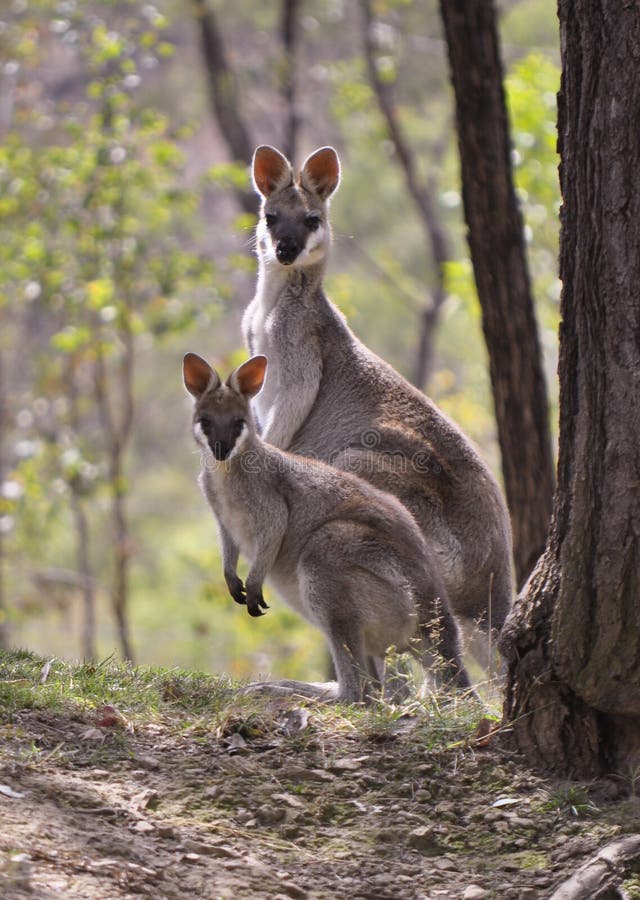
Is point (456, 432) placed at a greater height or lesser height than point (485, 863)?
greater

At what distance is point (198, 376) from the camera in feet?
19.6

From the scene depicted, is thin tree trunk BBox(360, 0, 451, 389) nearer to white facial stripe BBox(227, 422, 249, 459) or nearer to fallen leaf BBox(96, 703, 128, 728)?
white facial stripe BBox(227, 422, 249, 459)

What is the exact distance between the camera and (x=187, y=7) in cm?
1802

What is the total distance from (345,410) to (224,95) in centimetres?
1105

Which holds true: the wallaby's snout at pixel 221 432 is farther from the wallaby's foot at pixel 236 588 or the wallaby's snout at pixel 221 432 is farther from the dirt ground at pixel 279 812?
the dirt ground at pixel 279 812

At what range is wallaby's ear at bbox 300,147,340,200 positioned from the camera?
7.27 metres

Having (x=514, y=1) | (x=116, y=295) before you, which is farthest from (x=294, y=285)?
(x=514, y=1)

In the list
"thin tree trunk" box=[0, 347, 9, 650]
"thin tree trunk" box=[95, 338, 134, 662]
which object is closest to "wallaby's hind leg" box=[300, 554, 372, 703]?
"thin tree trunk" box=[95, 338, 134, 662]

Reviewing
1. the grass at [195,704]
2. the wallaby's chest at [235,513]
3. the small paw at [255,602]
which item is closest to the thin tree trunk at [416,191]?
the wallaby's chest at [235,513]

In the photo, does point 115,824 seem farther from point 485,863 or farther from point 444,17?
point 444,17

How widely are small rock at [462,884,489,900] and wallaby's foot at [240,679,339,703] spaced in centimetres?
157

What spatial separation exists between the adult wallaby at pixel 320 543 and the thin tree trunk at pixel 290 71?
1316 cm

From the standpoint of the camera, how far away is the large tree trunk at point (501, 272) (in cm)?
757

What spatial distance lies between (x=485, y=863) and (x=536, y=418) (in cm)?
418
